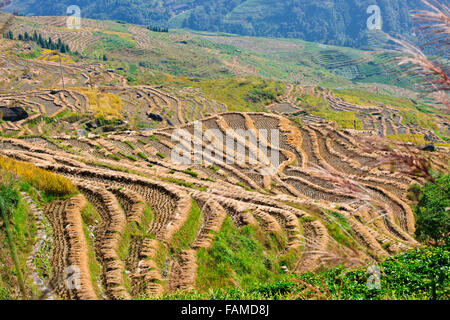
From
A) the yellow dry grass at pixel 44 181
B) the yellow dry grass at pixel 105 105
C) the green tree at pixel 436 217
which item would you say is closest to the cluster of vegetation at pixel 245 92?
the yellow dry grass at pixel 105 105

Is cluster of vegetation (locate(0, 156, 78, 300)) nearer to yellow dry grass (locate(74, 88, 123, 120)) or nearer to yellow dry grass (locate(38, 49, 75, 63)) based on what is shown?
yellow dry grass (locate(74, 88, 123, 120))

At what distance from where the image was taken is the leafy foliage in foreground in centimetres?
549

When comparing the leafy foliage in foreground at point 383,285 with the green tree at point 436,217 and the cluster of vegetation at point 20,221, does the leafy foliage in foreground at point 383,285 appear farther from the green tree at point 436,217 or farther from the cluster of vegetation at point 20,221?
the green tree at point 436,217

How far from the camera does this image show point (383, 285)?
20.5ft

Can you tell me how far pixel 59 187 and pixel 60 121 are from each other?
3950 cm

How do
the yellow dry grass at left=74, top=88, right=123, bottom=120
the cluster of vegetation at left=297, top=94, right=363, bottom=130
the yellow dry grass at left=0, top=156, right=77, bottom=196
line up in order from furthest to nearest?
the cluster of vegetation at left=297, top=94, right=363, bottom=130, the yellow dry grass at left=74, top=88, right=123, bottom=120, the yellow dry grass at left=0, top=156, right=77, bottom=196

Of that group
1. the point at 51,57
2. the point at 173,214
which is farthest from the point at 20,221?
the point at 51,57

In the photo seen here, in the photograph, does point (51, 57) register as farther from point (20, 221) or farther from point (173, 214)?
point (20, 221)

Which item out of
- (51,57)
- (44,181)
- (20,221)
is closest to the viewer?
(20,221)

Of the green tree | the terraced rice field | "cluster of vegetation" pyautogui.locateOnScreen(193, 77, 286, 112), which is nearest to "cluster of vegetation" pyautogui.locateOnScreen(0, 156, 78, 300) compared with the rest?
the terraced rice field

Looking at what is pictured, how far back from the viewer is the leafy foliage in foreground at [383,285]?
549 centimetres
